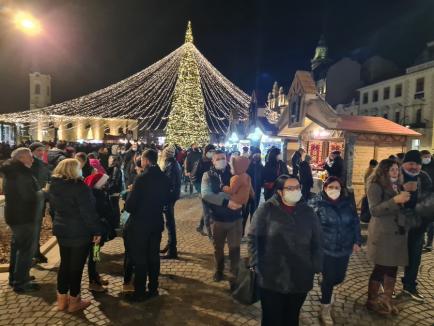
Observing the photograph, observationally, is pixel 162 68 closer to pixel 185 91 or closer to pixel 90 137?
pixel 185 91

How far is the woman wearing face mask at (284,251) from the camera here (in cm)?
296

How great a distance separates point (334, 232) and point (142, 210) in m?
2.48

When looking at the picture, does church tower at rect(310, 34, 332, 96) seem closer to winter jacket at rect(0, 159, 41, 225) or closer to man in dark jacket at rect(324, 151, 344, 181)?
man in dark jacket at rect(324, 151, 344, 181)

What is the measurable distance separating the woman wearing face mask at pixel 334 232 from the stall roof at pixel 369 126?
679cm

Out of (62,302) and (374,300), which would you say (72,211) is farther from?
(374,300)

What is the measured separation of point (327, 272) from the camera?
3.99 meters

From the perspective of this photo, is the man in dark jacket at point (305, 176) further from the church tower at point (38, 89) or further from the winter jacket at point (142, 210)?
the church tower at point (38, 89)

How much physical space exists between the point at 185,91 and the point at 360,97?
84.1ft

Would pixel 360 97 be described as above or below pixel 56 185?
above

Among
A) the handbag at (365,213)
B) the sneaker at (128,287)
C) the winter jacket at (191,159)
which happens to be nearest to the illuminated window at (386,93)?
the winter jacket at (191,159)

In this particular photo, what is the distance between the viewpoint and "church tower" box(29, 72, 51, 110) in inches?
2660

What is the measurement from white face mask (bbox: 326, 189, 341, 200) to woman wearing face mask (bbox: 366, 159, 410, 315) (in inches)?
→ 27.7


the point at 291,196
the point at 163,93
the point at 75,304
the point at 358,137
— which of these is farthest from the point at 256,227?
the point at 163,93

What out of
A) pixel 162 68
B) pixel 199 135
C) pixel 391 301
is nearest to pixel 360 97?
pixel 199 135
